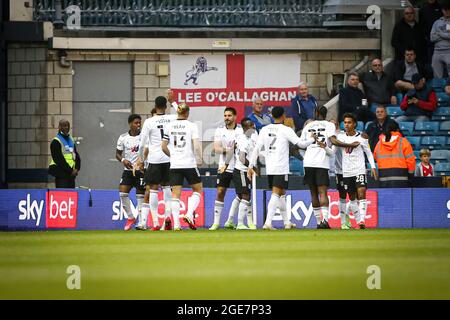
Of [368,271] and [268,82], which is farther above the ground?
[268,82]

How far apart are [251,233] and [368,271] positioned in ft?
29.8

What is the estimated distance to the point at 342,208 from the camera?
2789cm

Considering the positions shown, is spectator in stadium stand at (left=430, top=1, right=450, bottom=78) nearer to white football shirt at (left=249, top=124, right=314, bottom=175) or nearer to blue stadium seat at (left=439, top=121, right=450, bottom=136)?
blue stadium seat at (left=439, top=121, right=450, bottom=136)

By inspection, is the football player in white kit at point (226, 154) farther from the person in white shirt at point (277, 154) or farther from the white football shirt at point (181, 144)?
the white football shirt at point (181, 144)

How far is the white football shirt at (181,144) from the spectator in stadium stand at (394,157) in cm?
556

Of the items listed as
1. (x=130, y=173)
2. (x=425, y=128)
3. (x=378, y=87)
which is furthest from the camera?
(x=378, y=87)

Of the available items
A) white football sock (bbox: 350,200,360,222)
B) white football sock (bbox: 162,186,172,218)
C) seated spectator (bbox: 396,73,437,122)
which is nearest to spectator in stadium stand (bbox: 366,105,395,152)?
seated spectator (bbox: 396,73,437,122)

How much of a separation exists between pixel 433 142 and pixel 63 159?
29.3 ft

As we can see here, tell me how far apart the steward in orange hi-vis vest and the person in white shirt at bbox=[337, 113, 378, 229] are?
2056mm

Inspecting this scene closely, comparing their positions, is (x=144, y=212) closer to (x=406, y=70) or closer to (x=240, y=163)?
(x=240, y=163)

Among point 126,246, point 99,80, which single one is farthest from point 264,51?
point 126,246

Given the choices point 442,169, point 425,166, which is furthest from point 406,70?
point 425,166

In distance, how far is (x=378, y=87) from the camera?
34.5 metres
